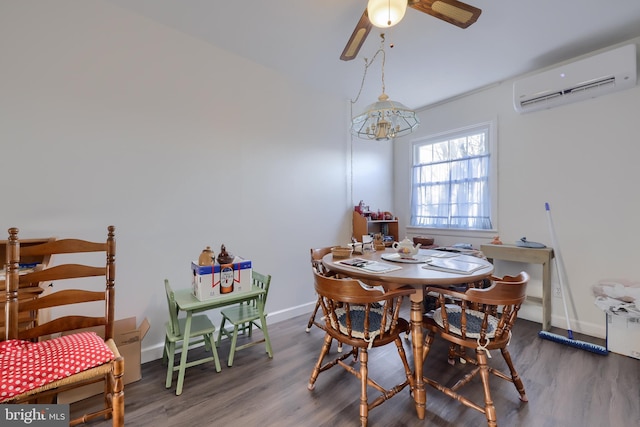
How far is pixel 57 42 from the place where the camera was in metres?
1.84

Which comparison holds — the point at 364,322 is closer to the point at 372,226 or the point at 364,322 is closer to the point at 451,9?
the point at 451,9

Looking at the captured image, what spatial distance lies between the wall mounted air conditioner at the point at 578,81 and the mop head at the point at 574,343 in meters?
2.22

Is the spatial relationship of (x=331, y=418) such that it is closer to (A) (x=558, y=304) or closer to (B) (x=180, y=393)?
(B) (x=180, y=393)

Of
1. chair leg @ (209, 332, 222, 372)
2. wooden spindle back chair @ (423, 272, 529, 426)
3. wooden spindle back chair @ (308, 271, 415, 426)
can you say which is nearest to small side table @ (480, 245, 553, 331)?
wooden spindle back chair @ (423, 272, 529, 426)

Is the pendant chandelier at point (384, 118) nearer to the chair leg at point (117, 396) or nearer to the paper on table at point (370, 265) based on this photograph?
the paper on table at point (370, 265)

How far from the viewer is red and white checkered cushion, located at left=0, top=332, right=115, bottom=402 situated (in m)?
1.05

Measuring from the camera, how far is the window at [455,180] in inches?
131

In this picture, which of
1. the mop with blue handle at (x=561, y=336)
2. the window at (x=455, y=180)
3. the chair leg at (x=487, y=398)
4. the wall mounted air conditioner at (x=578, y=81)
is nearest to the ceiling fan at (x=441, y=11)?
the wall mounted air conditioner at (x=578, y=81)

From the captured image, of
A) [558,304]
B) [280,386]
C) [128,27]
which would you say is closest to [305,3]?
[128,27]

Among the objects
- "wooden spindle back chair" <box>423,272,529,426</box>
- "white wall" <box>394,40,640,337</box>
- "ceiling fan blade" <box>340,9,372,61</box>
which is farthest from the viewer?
"white wall" <box>394,40,640,337</box>

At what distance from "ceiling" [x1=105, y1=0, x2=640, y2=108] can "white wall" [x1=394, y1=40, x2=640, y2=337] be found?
55 centimetres

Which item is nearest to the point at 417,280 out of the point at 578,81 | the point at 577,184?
the point at 577,184

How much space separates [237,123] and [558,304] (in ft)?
12.4

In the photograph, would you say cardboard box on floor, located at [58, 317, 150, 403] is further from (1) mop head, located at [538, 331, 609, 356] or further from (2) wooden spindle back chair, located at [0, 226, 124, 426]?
(1) mop head, located at [538, 331, 609, 356]
